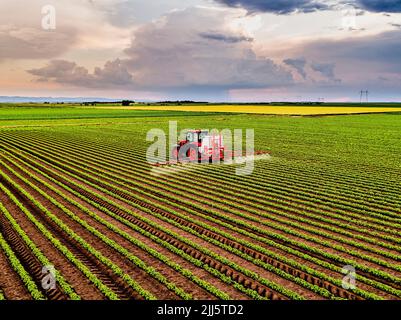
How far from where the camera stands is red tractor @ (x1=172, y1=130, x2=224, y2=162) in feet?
86.6

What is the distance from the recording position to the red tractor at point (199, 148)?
86.6 ft

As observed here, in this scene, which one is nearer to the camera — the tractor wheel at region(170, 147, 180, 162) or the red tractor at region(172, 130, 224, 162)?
the red tractor at region(172, 130, 224, 162)

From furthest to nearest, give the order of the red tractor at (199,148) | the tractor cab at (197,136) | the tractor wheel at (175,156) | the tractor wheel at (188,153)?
the tractor wheel at (175,156) < the tractor wheel at (188,153) < the red tractor at (199,148) < the tractor cab at (197,136)

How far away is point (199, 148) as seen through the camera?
26.9 metres

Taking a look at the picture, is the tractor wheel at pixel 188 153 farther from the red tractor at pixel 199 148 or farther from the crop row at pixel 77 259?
the crop row at pixel 77 259

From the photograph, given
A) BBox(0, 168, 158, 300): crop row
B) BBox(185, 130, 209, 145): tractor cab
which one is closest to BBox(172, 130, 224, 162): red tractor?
BBox(185, 130, 209, 145): tractor cab

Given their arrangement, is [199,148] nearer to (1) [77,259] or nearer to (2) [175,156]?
(2) [175,156]

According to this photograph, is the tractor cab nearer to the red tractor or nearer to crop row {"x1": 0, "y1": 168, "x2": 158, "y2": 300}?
the red tractor

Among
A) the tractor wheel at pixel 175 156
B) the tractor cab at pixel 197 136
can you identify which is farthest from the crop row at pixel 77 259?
the tractor cab at pixel 197 136

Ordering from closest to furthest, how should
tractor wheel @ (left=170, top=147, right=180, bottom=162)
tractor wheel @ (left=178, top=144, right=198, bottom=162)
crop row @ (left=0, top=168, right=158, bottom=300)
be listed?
crop row @ (left=0, top=168, right=158, bottom=300), tractor wheel @ (left=178, top=144, right=198, bottom=162), tractor wheel @ (left=170, top=147, right=180, bottom=162)

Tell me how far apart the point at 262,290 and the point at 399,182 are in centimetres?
1373

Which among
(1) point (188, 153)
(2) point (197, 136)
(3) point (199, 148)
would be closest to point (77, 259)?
(2) point (197, 136)
